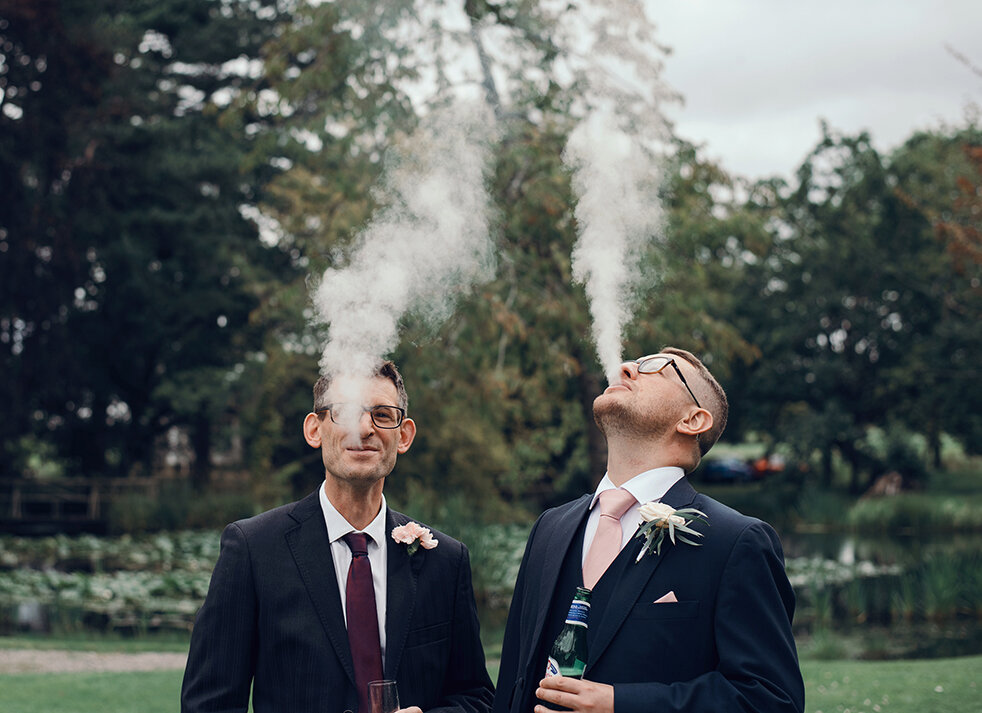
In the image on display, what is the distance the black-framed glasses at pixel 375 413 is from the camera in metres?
3.04

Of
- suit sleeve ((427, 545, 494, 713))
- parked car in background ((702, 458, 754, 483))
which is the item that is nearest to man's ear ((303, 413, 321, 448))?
suit sleeve ((427, 545, 494, 713))

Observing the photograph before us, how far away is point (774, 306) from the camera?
32594 millimetres

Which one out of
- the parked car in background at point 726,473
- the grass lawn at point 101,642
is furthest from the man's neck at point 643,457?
the parked car in background at point 726,473

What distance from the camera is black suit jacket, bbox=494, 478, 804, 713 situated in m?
2.47

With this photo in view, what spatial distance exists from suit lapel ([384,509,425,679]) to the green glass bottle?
0.49m

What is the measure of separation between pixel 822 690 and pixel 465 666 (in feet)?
20.7

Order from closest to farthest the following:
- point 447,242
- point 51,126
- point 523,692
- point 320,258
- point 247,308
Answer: point 523,692
point 447,242
point 320,258
point 51,126
point 247,308

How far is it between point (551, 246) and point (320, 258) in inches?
102

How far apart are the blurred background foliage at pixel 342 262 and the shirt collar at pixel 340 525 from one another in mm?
6264

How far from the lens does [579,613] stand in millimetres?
2605

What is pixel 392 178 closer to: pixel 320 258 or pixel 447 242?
pixel 320 258

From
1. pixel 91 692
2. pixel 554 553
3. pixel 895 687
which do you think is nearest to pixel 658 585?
pixel 554 553

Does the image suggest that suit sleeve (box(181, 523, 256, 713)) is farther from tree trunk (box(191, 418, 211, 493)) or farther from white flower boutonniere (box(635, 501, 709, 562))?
tree trunk (box(191, 418, 211, 493))

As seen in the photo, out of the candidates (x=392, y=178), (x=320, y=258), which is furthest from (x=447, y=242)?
(x=320, y=258)
